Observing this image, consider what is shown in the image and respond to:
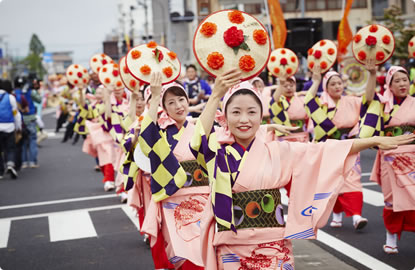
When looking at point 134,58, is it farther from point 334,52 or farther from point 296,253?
point 334,52

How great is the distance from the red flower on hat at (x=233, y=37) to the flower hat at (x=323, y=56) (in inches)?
173

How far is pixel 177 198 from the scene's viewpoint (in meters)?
4.80

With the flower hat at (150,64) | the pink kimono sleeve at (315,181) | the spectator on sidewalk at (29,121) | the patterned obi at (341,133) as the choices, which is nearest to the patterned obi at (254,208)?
the pink kimono sleeve at (315,181)

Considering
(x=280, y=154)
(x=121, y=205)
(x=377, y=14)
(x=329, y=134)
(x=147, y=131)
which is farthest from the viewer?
(x=377, y=14)

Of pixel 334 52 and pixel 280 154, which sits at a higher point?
pixel 334 52

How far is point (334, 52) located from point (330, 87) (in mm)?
623

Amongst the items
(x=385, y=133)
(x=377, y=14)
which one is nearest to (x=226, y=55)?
(x=385, y=133)

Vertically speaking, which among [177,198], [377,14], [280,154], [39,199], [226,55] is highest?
[377,14]

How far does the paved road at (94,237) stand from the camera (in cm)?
611

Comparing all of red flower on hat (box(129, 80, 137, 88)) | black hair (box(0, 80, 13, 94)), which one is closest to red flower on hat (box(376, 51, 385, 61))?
red flower on hat (box(129, 80, 137, 88))

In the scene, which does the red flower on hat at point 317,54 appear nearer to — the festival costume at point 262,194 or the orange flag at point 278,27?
the festival costume at point 262,194

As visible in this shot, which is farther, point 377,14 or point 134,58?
point 377,14

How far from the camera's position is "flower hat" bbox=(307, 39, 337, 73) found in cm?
768

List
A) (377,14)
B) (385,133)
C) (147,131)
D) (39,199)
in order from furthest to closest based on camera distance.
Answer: (377,14), (39,199), (385,133), (147,131)
